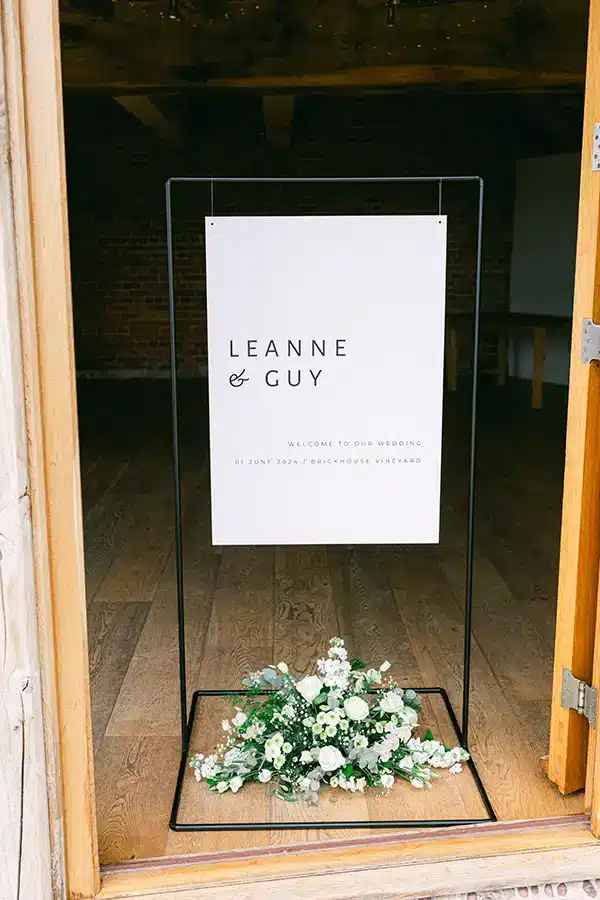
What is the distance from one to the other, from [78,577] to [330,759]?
0.86 meters

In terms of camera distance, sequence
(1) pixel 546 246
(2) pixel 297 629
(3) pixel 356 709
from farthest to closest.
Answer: (1) pixel 546 246 → (2) pixel 297 629 → (3) pixel 356 709

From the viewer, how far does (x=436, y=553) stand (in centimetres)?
411

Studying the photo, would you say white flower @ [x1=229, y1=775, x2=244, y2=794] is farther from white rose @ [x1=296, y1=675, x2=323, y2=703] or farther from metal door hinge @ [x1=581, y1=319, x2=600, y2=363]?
metal door hinge @ [x1=581, y1=319, x2=600, y2=363]

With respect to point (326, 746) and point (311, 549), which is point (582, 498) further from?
point (311, 549)

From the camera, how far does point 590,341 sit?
1989 millimetres

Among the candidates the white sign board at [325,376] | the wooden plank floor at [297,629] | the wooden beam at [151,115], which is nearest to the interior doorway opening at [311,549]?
the wooden plank floor at [297,629]

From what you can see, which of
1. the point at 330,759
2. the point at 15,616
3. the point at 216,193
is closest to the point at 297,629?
the point at 330,759

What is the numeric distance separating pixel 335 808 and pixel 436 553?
2.05m

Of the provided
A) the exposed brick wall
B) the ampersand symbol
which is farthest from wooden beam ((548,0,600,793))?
the exposed brick wall

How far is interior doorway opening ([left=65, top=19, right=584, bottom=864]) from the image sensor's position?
248cm

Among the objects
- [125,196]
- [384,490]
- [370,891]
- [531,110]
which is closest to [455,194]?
[531,110]

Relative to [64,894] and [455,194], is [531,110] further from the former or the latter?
[64,894]

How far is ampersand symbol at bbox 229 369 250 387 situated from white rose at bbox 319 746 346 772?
93 centimetres

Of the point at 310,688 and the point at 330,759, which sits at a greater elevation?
the point at 310,688
